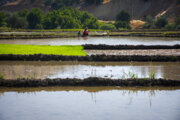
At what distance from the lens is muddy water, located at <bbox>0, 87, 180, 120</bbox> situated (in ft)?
29.3

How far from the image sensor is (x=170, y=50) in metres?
23.2

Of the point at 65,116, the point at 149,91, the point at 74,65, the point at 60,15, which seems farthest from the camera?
the point at 60,15

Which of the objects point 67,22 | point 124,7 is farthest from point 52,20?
point 124,7

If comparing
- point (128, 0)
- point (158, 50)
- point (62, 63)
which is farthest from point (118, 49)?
point (128, 0)

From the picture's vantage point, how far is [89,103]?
33.5 ft

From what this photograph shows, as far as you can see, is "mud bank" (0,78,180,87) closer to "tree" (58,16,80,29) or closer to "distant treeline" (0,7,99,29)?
"distant treeline" (0,7,99,29)

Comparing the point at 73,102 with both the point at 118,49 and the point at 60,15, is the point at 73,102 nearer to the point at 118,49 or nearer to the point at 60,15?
the point at 118,49

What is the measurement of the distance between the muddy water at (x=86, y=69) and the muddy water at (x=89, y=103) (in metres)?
2.12

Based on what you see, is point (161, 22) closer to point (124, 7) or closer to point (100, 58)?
point (124, 7)

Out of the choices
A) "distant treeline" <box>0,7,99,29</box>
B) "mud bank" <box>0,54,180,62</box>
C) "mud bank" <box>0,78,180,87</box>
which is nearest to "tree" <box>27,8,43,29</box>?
"distant treeline" <box>0,7,99,29</box>

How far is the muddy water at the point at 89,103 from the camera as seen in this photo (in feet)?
29.3

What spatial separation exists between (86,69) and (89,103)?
19.8 feet

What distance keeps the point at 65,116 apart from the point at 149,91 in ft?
13.7

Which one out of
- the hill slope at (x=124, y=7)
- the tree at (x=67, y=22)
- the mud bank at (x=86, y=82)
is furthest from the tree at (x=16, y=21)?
the mud bank at (x=86, y=82)
